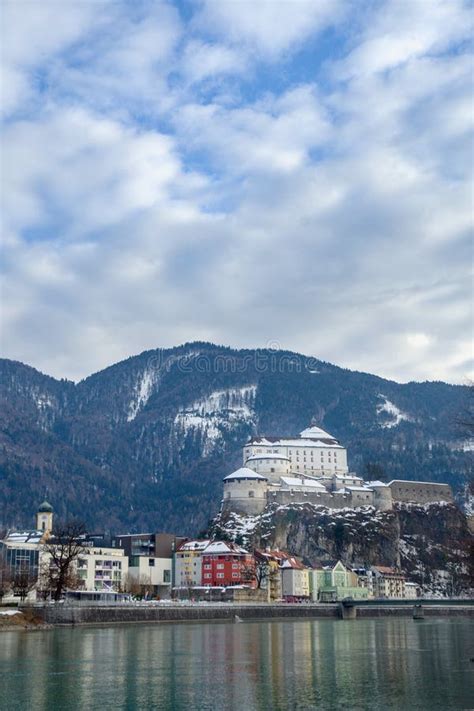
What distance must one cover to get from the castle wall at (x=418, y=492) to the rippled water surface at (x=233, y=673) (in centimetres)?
11250

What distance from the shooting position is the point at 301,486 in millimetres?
174875

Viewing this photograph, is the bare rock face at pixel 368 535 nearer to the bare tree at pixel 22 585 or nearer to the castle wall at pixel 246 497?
the castle wall at pixel 246 497

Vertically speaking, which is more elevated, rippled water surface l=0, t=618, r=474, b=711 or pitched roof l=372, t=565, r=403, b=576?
pitched roof l=372, t=565, r=403, b=576

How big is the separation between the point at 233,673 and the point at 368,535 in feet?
419

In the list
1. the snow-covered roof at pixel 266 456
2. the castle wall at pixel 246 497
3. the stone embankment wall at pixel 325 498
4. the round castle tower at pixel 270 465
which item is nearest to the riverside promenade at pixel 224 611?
the stone embankment wall at pixel 325 498

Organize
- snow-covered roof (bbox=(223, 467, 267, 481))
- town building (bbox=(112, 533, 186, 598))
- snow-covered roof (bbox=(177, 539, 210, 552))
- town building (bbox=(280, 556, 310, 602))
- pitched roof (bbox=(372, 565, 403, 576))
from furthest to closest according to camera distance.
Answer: snow-covered roof (bbox=(223, 467, 267, 481))
pitched roof (bbox=(372, 565, 403, 576))
snow-covered roof (bbox=(177, 539, 210, 552))
town building (bbox=(280, 556, 310, 602))
town building (bbox=(112, 533, 186, 598))

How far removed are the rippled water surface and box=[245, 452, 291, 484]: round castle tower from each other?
10841cm

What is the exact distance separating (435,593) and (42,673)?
5346 inches

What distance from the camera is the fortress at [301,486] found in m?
169

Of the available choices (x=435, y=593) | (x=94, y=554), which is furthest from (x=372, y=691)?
(x=435, y=593)

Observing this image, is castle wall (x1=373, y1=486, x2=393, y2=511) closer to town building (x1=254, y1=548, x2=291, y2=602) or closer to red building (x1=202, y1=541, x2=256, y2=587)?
town building (x1=254, y1=548, x2=291, y2=602)

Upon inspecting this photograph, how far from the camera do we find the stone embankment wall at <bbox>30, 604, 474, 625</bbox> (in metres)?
91.5

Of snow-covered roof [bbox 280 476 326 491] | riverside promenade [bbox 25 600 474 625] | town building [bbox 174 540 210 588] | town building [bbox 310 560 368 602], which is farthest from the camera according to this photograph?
snow-covered roof [bbox 280 476 326 491]

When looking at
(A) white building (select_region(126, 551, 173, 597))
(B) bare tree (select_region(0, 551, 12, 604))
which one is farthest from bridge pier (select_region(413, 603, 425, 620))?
(B) bare tree (select_region(0, 551, 12, 604))
